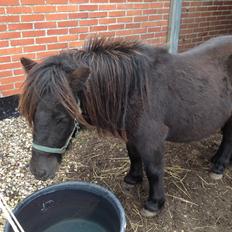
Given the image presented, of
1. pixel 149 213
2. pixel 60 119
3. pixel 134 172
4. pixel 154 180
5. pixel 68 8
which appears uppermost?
pixel 68 8

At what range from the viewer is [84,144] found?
300 centimetres

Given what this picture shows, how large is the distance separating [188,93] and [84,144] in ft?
4.61

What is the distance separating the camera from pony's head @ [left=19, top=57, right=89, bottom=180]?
1.46m

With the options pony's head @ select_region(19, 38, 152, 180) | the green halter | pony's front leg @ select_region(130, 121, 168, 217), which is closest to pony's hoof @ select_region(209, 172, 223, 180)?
pony's front leg @ select_region(130, 121, 168, 217)

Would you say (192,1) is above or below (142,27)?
above

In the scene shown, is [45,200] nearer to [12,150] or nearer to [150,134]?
[150,134]

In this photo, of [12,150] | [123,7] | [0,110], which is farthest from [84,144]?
[123,7]

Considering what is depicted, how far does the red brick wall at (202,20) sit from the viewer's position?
4652mm

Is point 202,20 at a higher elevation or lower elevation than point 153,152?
higher

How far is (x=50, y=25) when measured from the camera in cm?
328

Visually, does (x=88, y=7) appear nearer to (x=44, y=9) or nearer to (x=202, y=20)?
(x=44, y=9)

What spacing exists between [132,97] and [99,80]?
24cm

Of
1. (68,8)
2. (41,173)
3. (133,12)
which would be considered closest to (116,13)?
(133,12)

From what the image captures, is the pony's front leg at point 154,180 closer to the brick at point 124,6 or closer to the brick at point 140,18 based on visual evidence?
the brick at point 124,6
